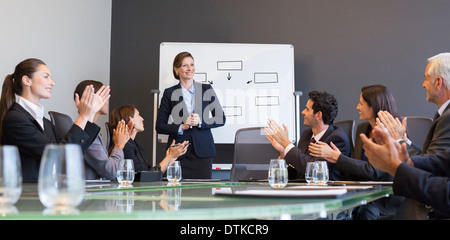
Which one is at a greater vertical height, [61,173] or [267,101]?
[267,101]

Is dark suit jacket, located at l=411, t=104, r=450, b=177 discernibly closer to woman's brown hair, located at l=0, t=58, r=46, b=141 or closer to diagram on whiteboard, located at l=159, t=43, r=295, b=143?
woman's brown hair, located at l=0, t=58, r=46, b=141

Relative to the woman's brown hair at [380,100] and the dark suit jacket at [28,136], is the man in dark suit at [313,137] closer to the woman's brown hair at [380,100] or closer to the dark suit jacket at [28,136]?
the woman's brown hair at [380,100]

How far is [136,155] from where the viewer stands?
3758mm

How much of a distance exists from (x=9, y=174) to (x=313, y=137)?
8.82 feet

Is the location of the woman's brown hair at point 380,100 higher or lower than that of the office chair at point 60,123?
higher

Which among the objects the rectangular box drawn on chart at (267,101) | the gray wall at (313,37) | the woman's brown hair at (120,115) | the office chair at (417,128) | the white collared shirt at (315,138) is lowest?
the white collared shirt at (315,138)

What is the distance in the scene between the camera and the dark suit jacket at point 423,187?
1.48 meters

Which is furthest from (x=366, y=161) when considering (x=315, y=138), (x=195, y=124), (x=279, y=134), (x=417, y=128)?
(x=195, y=124)

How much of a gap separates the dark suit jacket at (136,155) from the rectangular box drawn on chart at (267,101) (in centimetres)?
197

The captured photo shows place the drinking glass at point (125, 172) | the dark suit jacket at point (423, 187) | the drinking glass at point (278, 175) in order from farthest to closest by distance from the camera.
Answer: the drinking glass at point (125, 172)
the drinking glass at point (278, 175)
the dark suit jacket at point (423, 187)

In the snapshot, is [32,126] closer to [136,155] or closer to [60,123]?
[60,123]

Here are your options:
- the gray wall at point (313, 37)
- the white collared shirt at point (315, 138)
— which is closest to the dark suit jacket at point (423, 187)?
the white collared shirt at point (315, 138)

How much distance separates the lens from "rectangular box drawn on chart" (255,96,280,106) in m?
5.50
